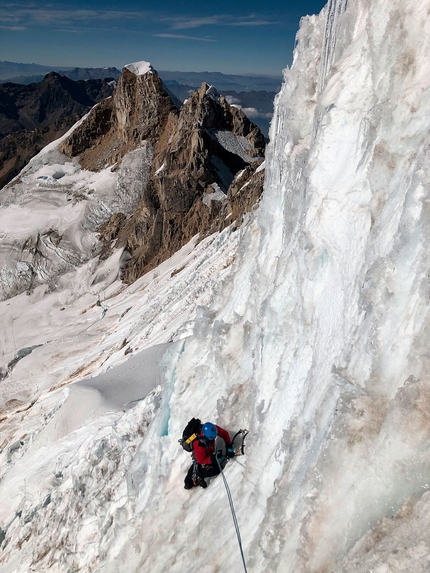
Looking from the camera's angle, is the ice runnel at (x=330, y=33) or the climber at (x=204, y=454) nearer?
the climber at (x=204, y=454)

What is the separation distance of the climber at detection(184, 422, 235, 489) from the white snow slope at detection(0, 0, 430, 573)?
0.24 m

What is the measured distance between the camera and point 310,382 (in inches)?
234

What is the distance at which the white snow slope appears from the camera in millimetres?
4281

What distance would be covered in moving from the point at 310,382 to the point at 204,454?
7.45ft

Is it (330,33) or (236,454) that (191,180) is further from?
(236,454)

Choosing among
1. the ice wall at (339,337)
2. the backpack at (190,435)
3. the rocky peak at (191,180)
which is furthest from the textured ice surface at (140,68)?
the backpack at (190,435)

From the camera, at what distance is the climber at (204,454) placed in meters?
6.91

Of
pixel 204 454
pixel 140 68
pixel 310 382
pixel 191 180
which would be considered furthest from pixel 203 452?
pixel 140 68

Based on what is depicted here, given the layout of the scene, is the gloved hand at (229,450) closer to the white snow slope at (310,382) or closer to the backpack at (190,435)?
the white snow slope at (310,382)

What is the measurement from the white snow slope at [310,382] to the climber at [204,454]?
0.79 feet

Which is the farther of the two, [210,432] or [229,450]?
[229,450]

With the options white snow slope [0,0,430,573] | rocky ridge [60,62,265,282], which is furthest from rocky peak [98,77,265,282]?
white snow slope [0,0,430,573]

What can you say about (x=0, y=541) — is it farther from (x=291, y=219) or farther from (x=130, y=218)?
(x=130, y=218)

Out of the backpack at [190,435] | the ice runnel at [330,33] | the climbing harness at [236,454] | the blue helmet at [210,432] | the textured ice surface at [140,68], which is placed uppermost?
the textured ice surface at [140,68]
